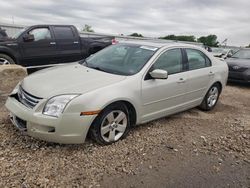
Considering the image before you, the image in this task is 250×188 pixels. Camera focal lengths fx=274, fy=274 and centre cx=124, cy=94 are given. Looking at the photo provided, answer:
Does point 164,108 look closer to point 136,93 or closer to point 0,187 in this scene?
point 136,93

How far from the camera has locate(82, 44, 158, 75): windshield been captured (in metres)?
4.38

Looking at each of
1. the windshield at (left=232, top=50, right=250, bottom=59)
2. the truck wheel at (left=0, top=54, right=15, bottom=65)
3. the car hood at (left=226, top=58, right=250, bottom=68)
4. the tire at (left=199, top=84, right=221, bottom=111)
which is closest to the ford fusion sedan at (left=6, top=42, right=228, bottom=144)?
the tire at (left=199, top=84, right=221, bottom=111)

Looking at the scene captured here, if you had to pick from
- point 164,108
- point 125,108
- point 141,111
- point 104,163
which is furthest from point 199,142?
point 104,163

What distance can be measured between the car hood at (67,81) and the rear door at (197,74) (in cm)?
171

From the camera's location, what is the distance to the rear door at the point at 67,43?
9.05 metres

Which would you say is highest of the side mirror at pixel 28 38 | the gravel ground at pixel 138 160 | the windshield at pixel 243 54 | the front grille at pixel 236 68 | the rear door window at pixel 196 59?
the rear door window at pixel 196 59

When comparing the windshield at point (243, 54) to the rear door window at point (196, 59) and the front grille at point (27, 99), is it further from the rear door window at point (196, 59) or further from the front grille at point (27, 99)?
the front grille at point (27, 99)

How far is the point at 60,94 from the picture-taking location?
3488mm

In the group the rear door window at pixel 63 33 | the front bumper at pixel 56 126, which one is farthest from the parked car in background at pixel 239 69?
the front bumper at pixel 56 126

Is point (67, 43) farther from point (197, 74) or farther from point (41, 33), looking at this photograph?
point (197, 74)

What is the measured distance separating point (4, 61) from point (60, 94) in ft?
17.9

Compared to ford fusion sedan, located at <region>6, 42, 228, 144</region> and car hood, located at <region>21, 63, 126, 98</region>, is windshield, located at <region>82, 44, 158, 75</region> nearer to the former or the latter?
ford fusion sedan, located at <region>6, 42, 228, 144</region>

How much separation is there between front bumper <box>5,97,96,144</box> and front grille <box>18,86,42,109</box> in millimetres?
72

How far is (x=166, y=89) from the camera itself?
15.1 feet
